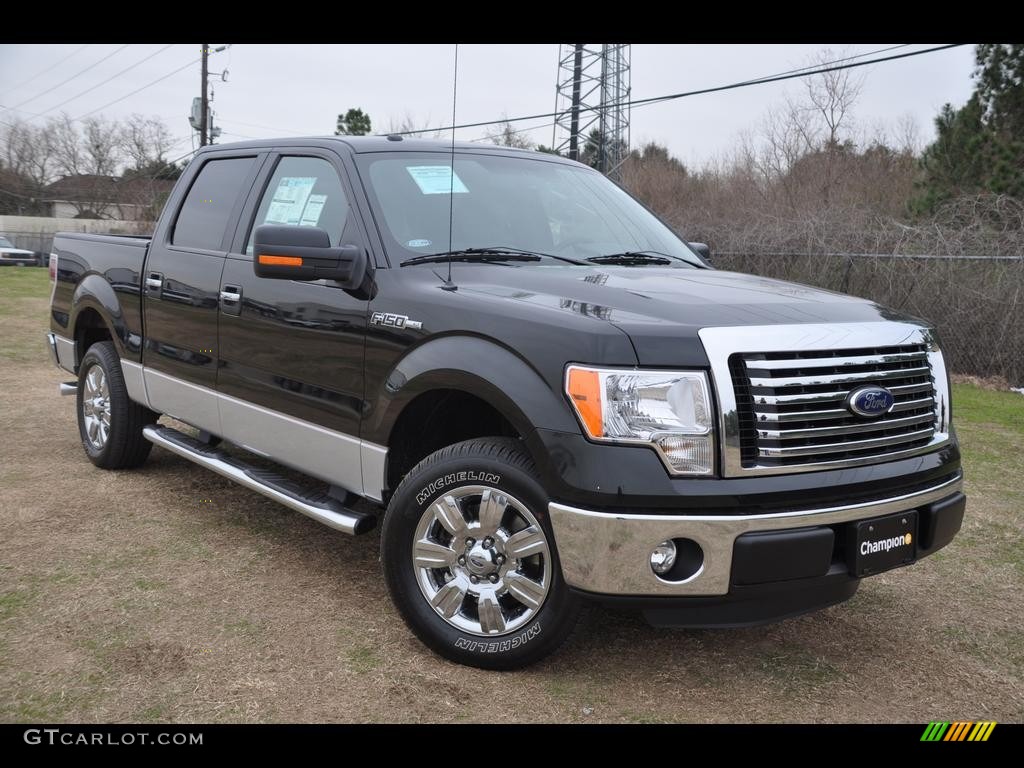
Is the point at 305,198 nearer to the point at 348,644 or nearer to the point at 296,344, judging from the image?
the point at 296,344

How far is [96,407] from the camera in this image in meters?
6.25

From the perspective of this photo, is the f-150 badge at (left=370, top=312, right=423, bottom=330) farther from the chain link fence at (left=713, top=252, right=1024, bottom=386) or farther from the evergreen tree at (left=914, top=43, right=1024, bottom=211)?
the evergreen tree at (left=914, top=43, right=1024, bottom=211)

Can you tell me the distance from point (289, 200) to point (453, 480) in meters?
1.96

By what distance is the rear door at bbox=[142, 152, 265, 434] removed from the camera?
489 cm

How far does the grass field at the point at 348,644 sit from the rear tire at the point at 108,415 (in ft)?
2.07

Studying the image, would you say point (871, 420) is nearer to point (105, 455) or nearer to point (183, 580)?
point (183, 580)

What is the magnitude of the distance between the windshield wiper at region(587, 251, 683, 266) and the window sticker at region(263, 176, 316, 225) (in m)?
1.40

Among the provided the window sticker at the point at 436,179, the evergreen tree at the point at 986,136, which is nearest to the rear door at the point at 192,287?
the window sticker at the point at 436,179

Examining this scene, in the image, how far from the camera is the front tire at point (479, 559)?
126 inches

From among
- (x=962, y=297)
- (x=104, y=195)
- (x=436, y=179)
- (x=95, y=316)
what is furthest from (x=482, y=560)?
(x=104, y=195)

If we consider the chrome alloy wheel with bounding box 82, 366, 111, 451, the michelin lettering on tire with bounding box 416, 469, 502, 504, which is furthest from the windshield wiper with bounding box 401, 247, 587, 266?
the chrome alloy wheel with bounding box 82, 366, 111, 451

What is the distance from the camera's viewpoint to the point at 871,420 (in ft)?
10.4

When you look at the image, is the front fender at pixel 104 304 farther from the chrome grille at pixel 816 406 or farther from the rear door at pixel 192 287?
the chrome grille at pixel 816 406

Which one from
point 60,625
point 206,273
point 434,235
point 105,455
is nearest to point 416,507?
point 434,235
